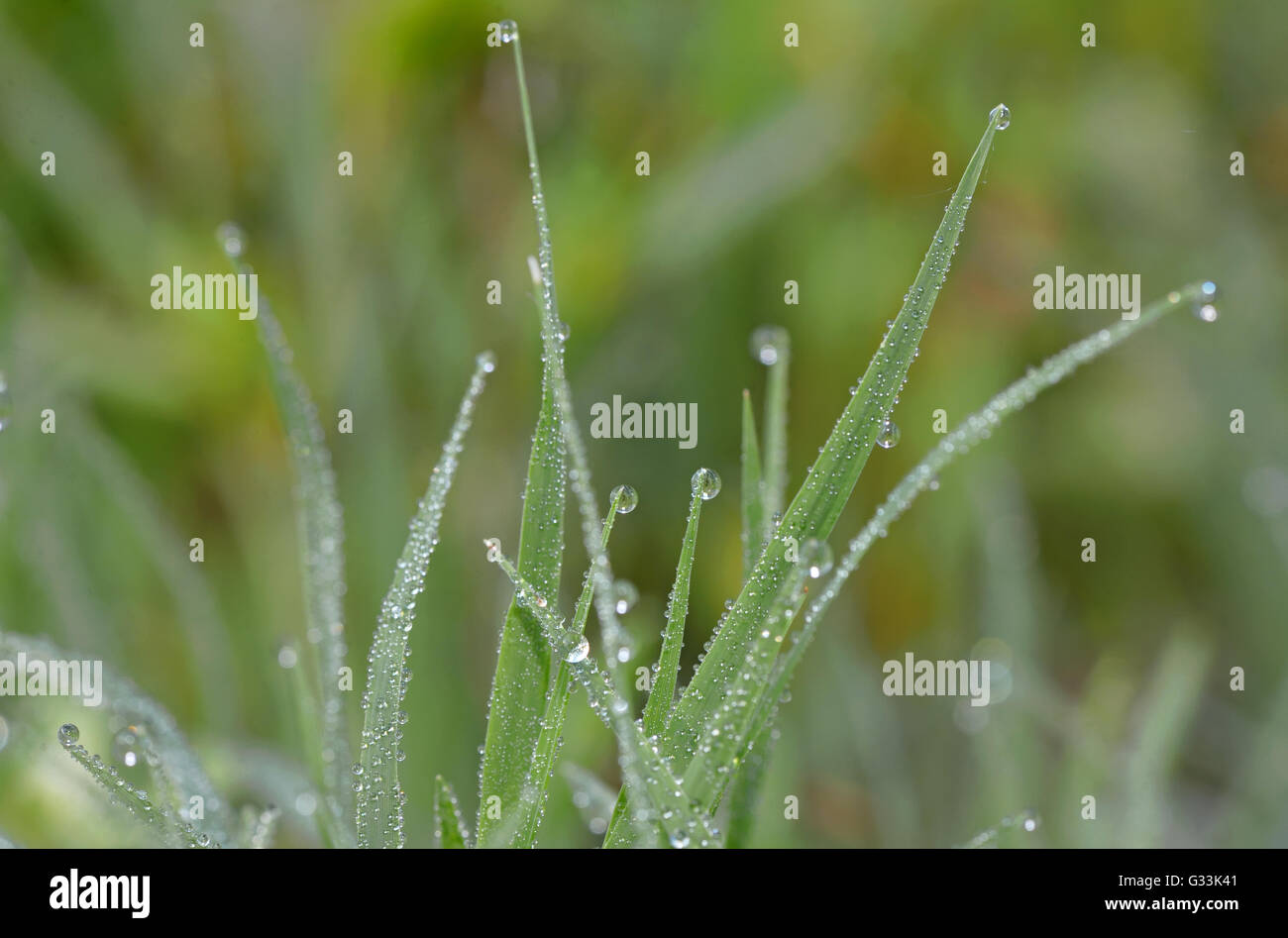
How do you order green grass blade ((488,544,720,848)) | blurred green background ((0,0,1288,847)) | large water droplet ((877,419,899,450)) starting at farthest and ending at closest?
blurred green background ((0,0,1288,847)), large water droplet ((877,419,899,450)), green grass blade ((488,544,720,848))

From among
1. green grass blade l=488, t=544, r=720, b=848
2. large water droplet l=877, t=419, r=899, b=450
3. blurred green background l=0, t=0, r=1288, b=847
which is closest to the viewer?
green grass blade l=488, t=544, r=720, b=848

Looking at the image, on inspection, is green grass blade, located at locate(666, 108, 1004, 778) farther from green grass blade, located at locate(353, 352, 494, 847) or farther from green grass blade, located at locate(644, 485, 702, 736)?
green grass blade, located at locate(353, 352, 494, 847)


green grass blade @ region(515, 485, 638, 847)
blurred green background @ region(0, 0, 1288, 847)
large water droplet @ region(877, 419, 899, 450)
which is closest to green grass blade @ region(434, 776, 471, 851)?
green grass blade @ region(515, 485, 638, 847)

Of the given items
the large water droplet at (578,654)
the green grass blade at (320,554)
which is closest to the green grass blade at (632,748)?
the large water droplet at (578,654)
